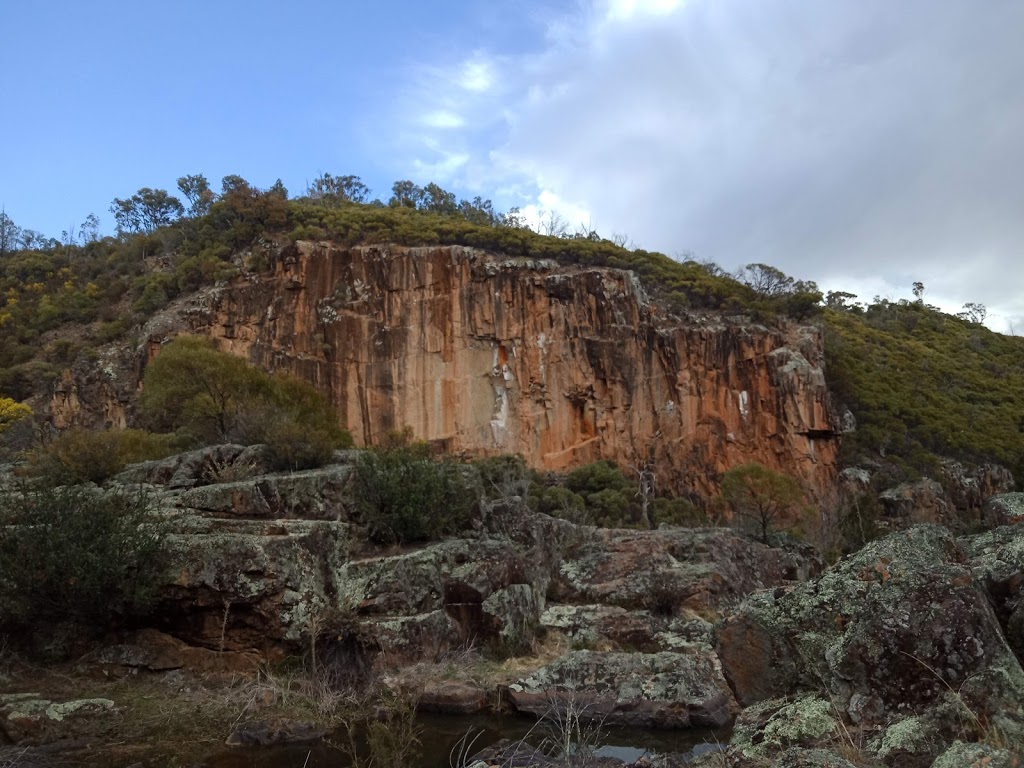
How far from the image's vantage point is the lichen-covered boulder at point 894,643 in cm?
367

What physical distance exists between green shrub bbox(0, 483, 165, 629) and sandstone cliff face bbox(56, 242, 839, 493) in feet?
114

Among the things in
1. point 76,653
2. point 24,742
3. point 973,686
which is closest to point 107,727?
point 24,742

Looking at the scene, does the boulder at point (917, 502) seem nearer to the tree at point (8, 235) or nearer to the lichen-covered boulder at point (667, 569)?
the lichen-covered boulder at point (667, 569)

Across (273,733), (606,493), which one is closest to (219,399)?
(273,733)

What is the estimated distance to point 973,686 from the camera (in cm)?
362

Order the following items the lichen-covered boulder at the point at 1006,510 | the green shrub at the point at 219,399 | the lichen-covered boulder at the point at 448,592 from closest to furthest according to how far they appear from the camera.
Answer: the lichen-covered boulder at the point at 1006,510, the lichen-covered boulder at the point at 448,592, the green shrub at the point at 219,399

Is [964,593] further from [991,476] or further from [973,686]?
[991,476]

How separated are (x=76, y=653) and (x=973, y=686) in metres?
12.0

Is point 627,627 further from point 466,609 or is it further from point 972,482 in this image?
point 972,482

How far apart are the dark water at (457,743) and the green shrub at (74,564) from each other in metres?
3.43

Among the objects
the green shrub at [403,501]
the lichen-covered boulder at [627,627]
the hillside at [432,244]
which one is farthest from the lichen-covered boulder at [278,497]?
the hillside at [432,244]

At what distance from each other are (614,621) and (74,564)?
30.0ft

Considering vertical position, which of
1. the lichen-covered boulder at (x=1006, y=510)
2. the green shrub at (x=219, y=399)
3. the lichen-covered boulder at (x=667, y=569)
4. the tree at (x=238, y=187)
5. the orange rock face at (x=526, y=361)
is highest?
the tree at (x=238, y=187)

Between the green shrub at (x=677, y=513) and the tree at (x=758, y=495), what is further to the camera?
the green shrub at (x=677, y=513)
